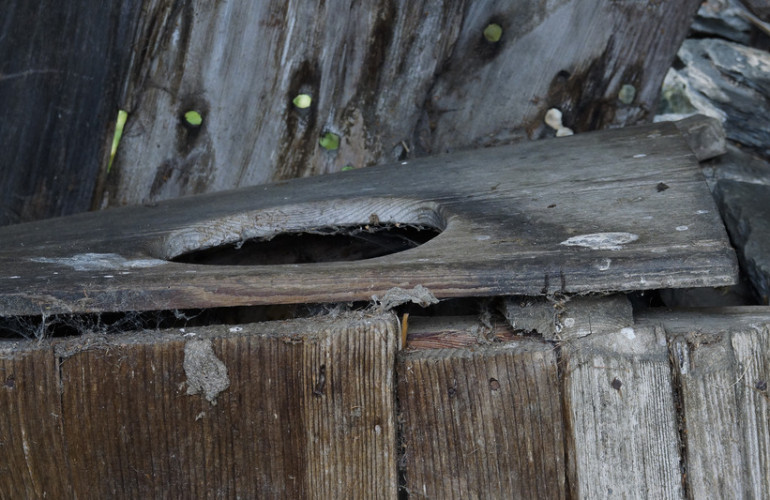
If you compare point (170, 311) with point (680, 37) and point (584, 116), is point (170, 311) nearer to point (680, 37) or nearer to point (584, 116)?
point (584, 116)

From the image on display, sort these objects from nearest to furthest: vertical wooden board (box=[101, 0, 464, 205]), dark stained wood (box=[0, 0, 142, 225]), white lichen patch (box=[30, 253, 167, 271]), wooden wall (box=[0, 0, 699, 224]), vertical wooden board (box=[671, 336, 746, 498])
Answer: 1. vertical wooden board (box=[671, 336, 746, 498])
2. white lichen patch (box=[30, 253, 167, 271])
3. dark stained wood (box=[0, 0, 142, 225])
4. wooden wall (box=[0, 0, 699, 224])
5. vertical wooden board (box=[101, 0, 464, 205])

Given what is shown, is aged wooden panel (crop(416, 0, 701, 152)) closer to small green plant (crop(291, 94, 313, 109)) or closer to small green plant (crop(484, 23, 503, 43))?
small green plant (crop(484, 23, 503, 43))

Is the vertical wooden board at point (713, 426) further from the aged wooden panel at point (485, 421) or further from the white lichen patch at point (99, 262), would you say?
the white lichen patch at point (99, 262)

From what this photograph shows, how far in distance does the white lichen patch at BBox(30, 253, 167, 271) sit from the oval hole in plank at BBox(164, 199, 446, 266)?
23 centimetres

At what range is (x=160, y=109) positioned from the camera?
2691 mm

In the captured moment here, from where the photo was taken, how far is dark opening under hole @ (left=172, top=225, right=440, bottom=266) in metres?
2.18

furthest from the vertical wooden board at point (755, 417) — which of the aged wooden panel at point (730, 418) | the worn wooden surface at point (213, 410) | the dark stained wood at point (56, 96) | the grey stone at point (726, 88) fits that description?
the dark stained wood at point (56, 96)

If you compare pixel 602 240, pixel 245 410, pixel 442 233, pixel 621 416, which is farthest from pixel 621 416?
pixel 245 410

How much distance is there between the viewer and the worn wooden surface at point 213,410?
4.65 ft

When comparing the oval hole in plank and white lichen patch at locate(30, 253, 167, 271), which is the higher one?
the oval hole in plank

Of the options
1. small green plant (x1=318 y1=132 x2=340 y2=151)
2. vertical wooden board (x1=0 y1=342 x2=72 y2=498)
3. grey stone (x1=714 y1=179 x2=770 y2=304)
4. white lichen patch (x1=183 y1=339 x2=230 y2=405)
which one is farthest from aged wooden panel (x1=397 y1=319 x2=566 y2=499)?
small green plant (x1=318 y1=132 x2=340 y2=151)

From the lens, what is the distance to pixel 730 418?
1.36 metres

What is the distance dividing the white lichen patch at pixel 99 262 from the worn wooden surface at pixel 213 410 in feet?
0.73

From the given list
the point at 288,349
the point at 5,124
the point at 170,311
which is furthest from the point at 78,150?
the point at 288,349
